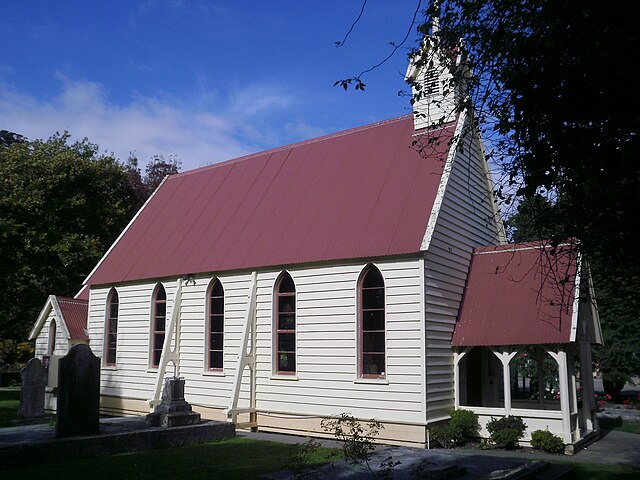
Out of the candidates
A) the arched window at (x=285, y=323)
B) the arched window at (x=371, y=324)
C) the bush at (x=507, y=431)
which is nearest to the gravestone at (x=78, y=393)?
the arched window at (x=285, y=323)

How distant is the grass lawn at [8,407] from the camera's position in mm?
21128

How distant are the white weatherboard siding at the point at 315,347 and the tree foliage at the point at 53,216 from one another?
1108 centimetres

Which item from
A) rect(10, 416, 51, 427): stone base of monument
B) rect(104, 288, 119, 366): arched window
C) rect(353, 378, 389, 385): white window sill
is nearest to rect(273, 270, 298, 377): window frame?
rect(353, 378, 389, 385): white window sill

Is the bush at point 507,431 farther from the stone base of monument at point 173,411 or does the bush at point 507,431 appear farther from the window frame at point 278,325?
the stone base of monument at point 173,411

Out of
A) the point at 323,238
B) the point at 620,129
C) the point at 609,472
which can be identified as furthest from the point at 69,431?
the point at 620,129

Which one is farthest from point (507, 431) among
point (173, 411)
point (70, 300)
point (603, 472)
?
point (70, 300)

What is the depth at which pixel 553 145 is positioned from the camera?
8250 millimetres

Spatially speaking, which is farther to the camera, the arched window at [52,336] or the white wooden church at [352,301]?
the arched window at [52,336]

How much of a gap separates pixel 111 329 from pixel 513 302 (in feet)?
54.4

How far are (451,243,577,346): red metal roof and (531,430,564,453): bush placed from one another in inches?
92.3

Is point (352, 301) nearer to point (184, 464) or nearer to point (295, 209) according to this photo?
point (295, 209)

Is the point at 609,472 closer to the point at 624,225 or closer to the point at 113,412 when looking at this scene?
the point at 624,225

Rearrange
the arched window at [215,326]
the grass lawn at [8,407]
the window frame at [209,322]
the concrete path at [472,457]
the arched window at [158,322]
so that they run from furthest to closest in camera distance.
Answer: the arched window at [158,322], the arched window at [215,326], the window frame at [209,322], the grass lawn at [8,407], the concrete path at [472,457]

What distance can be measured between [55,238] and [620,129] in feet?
103
